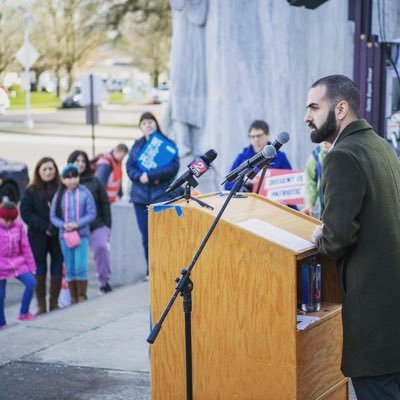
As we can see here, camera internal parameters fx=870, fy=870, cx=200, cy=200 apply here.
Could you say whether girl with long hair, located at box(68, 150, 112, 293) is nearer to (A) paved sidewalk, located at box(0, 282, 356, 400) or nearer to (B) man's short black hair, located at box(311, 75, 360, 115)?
(A) paved sidewalk, located at box(0, 282, 356, 400)

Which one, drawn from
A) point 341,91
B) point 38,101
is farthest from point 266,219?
point 38,101

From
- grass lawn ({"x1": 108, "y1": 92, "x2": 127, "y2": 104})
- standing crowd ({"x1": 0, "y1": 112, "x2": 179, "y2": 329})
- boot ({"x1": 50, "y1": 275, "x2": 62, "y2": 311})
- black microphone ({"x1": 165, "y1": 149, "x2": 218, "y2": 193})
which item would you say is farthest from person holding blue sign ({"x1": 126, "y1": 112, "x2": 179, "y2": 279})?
grass lawn ({"x1": 108, "y1": 92, "x2": 127, "y2": 104})

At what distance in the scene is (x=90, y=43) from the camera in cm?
5253

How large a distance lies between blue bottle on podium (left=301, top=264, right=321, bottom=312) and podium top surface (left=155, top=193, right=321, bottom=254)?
0.16 metres

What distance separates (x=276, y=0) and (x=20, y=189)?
9.86m

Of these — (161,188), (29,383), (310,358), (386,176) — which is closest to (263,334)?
(310,358)

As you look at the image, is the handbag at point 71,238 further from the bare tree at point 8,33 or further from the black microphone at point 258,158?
the bare tree at point 8,33

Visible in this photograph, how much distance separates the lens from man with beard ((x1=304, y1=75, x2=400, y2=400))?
3.81m

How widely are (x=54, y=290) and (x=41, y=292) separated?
168 mm

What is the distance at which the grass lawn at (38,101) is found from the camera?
60.9 meters

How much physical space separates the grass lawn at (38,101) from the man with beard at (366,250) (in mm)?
56847

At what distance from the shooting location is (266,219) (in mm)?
4645

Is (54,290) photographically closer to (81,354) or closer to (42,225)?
(42,225)

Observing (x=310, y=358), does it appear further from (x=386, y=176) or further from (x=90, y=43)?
(x=90, y=43)
